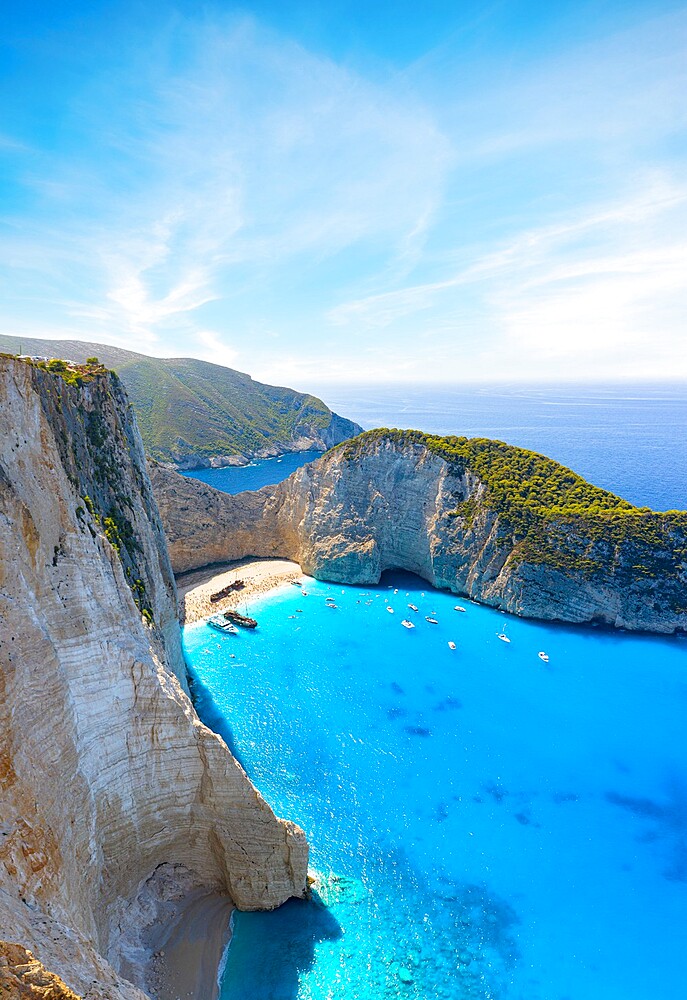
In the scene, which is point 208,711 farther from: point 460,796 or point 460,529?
point 460,529

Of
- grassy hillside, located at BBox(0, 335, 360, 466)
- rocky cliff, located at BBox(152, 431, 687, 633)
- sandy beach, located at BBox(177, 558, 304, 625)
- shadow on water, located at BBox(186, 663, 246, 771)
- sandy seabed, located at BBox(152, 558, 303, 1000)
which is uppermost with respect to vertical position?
grassy hillside, located at BBox(0, 335, 360, 466)

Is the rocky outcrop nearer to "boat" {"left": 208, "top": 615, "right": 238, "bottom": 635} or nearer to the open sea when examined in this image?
the open sea

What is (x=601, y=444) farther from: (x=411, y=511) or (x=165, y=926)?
(x=165, y=926)

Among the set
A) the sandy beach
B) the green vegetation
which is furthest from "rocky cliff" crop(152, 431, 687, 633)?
the sandy beach

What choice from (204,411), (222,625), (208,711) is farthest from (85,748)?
(204,411)

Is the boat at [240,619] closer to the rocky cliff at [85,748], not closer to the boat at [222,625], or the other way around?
the boat at [222,625]
